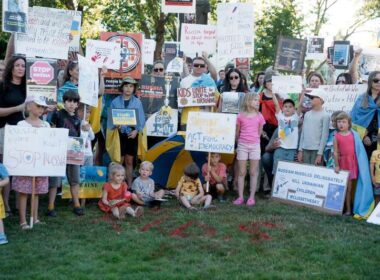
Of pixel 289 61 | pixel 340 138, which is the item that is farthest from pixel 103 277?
pixel 289 61

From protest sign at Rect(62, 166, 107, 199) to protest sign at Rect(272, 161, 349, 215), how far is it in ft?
8.50

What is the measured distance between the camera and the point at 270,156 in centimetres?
908

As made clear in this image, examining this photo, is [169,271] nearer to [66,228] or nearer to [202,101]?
[66,228]

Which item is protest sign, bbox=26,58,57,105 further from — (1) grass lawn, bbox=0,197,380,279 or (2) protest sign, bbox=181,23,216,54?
(2) protest sign, bbox=181,23,216,54

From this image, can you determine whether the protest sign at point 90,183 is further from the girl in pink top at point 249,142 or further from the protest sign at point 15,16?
the protest sign at point 15,16

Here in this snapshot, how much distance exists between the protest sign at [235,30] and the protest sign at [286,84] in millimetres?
942

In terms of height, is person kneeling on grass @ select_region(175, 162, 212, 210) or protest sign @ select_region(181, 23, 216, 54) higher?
protest sign @ select_region(181, 23, 216, 54)

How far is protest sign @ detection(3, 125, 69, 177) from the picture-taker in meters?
6.68

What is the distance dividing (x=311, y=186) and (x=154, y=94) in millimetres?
3067

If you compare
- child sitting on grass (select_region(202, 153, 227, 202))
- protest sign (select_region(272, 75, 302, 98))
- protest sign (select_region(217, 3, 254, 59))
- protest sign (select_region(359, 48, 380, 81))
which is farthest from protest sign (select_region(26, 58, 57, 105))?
protest sign (select_region(359, 48, 380, 81))

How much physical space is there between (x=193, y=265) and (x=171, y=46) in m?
8.48

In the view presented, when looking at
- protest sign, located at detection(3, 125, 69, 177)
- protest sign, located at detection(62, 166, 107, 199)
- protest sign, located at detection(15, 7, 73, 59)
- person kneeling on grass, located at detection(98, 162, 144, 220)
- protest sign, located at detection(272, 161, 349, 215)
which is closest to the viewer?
protest sign, located at detection(3, 125, 69, 177)

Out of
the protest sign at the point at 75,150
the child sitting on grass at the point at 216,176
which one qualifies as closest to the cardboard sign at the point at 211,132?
the child sitting on grass at the point at 216,176

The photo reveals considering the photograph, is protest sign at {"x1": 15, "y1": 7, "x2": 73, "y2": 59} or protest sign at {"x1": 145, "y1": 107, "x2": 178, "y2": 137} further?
protest sign at {"x1": 145, "y1": 107, "x2": 178, "y2": 137}
